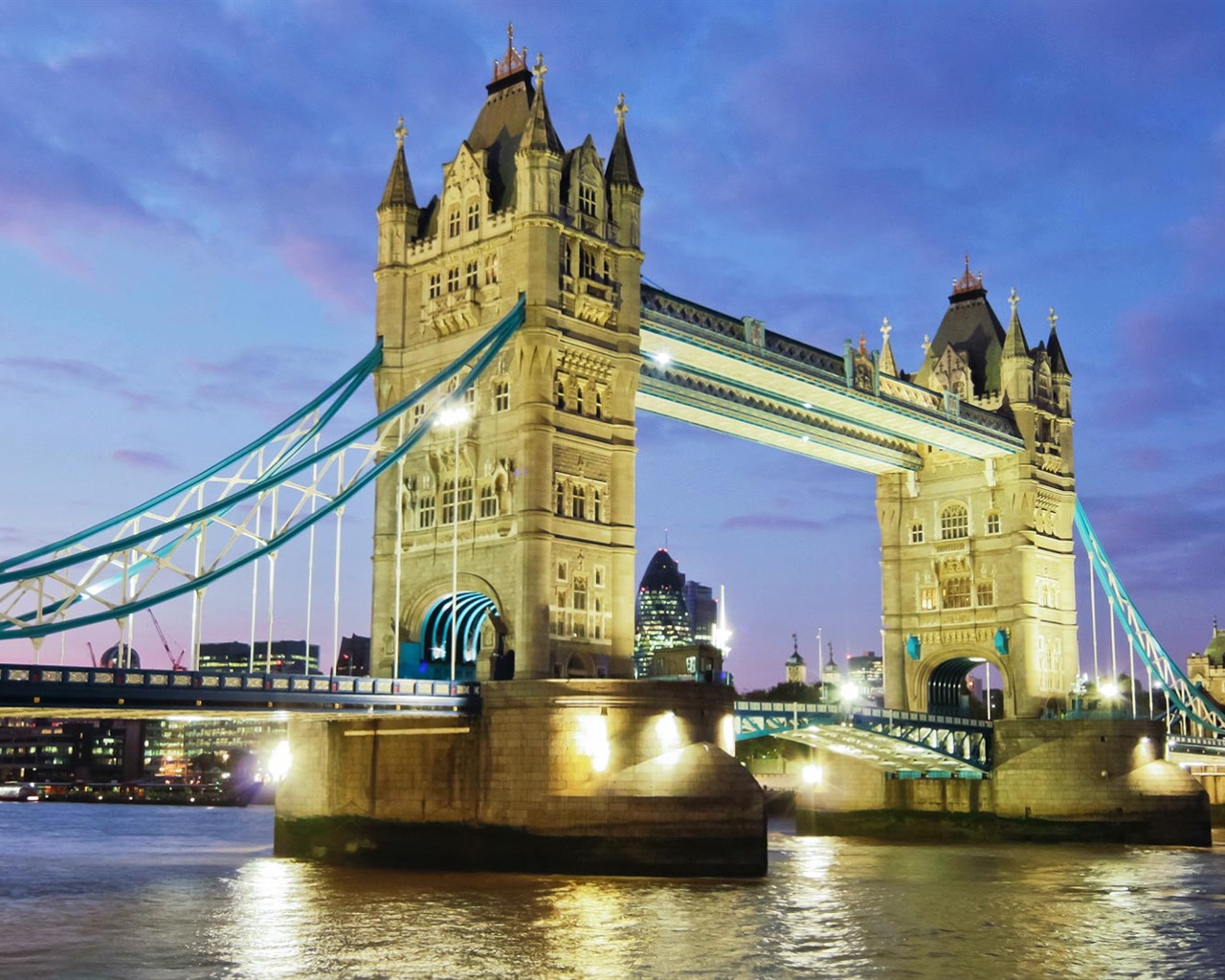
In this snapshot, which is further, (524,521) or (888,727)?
(888,727)

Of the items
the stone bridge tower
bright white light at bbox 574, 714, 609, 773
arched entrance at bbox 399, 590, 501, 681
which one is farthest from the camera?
the stone bridge tower

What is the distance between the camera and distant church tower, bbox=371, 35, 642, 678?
174 feet

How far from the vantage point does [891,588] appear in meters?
82.8

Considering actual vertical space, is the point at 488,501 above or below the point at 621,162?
below

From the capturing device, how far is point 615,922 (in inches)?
1444

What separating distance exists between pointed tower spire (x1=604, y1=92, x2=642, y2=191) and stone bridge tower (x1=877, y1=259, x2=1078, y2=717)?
87.1ft

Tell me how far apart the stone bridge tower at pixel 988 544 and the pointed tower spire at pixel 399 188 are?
31869 millimetres

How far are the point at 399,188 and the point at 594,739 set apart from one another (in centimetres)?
2354

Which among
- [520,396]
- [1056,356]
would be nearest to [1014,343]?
[1056,356]

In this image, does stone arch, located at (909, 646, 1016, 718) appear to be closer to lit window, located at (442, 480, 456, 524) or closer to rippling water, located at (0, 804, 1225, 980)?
Result: rippling water, located at (0, 804, 1225, 980)

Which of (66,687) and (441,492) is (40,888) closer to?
(66,687)

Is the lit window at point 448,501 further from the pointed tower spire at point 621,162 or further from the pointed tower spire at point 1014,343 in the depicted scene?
the pointed tower spire at point 1014,343

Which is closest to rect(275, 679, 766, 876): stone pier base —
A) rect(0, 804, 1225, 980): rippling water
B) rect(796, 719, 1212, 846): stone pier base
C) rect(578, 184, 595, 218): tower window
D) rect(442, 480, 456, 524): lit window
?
rect(0, 804, 1225, 980): rippling water

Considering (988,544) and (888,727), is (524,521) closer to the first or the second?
(888,727)
